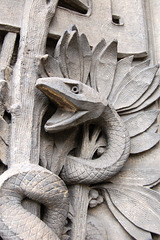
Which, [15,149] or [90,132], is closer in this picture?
[15,149]

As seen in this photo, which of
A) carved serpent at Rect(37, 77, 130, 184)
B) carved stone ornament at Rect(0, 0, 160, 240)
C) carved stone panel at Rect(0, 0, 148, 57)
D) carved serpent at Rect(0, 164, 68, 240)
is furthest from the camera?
carved stone panel at Rect(0, 0, 148, 57)

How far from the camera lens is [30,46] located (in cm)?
132

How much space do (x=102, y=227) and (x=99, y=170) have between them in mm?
238

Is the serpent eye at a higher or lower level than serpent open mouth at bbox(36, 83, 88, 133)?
higher

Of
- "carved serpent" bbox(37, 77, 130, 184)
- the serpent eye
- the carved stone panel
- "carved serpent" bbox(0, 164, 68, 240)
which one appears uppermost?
the carved stone panel

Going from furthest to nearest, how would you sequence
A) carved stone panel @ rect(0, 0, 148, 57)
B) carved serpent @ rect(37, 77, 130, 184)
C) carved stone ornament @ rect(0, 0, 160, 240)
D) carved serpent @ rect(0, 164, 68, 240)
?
carved stone panel @ rect(0, 0, 148, 57), carved serpent @ rect(37, 77, 130, 184), carved stone ornament @ rect(0, 0, 160, 240), carved serpent @ rect(0, 164, 68, 240)

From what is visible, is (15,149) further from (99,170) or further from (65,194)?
(99,170)

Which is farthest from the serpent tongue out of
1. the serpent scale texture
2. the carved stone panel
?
the carved stone panel

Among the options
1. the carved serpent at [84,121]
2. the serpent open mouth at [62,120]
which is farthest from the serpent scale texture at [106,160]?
the serpent open mouth at [62,120]

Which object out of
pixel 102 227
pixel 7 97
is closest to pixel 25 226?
pixel 102 227

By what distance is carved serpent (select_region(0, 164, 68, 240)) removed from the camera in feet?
3.28

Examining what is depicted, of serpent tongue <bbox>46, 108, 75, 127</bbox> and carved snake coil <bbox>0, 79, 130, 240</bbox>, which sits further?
serpent tongue <bbox>46, 108, 75, 127</bbox>

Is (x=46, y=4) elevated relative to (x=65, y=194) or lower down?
elevated

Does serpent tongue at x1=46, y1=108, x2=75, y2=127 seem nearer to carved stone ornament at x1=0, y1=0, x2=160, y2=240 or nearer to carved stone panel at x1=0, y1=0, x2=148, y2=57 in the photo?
carved stone ornament at x1=0, y1=0, x2=160, y2=240
